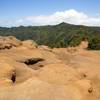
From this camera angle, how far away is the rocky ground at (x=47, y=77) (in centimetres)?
2717

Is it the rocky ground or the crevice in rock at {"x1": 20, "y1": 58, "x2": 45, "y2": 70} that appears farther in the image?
the crevice in rock at {"x1": 20, "y1": 58, "x2": 45, "y2": 70}

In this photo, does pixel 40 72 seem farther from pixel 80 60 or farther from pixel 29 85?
pixel 80 60

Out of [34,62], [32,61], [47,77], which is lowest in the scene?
[34,62]

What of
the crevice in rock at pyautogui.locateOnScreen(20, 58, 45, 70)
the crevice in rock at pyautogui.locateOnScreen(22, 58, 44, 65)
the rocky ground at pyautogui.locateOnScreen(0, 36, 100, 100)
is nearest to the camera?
the rocky ground at pyautogui.locateOnScreen(0, 36, 100, 100)

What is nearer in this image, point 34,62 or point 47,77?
point 47,77

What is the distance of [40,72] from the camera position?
117 feet

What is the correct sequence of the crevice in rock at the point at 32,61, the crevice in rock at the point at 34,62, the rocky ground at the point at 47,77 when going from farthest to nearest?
the crevice in rock at the point at 32,61 → the crevice in rock at the point at 34,62 → the rocky ground at the point at 47,77

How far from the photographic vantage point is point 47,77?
34.4 m

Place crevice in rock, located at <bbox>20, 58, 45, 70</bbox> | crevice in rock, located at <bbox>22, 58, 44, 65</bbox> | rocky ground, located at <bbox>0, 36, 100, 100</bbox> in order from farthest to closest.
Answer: crevice in rock, located at <bbox>22, 58, 44, 65</bbox>, crevice in rock, located at <bbox>20, 58, 45, 70</bbox>, rocky ground, located at <bbox>0, 36, 100, 100</bbox>

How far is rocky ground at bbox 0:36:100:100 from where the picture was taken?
27.2m

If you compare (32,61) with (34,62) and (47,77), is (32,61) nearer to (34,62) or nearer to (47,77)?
(34,62)

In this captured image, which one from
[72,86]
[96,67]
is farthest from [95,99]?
[96,67]

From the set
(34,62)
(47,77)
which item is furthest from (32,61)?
(47,77)

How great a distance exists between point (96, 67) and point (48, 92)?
60.5 feet
